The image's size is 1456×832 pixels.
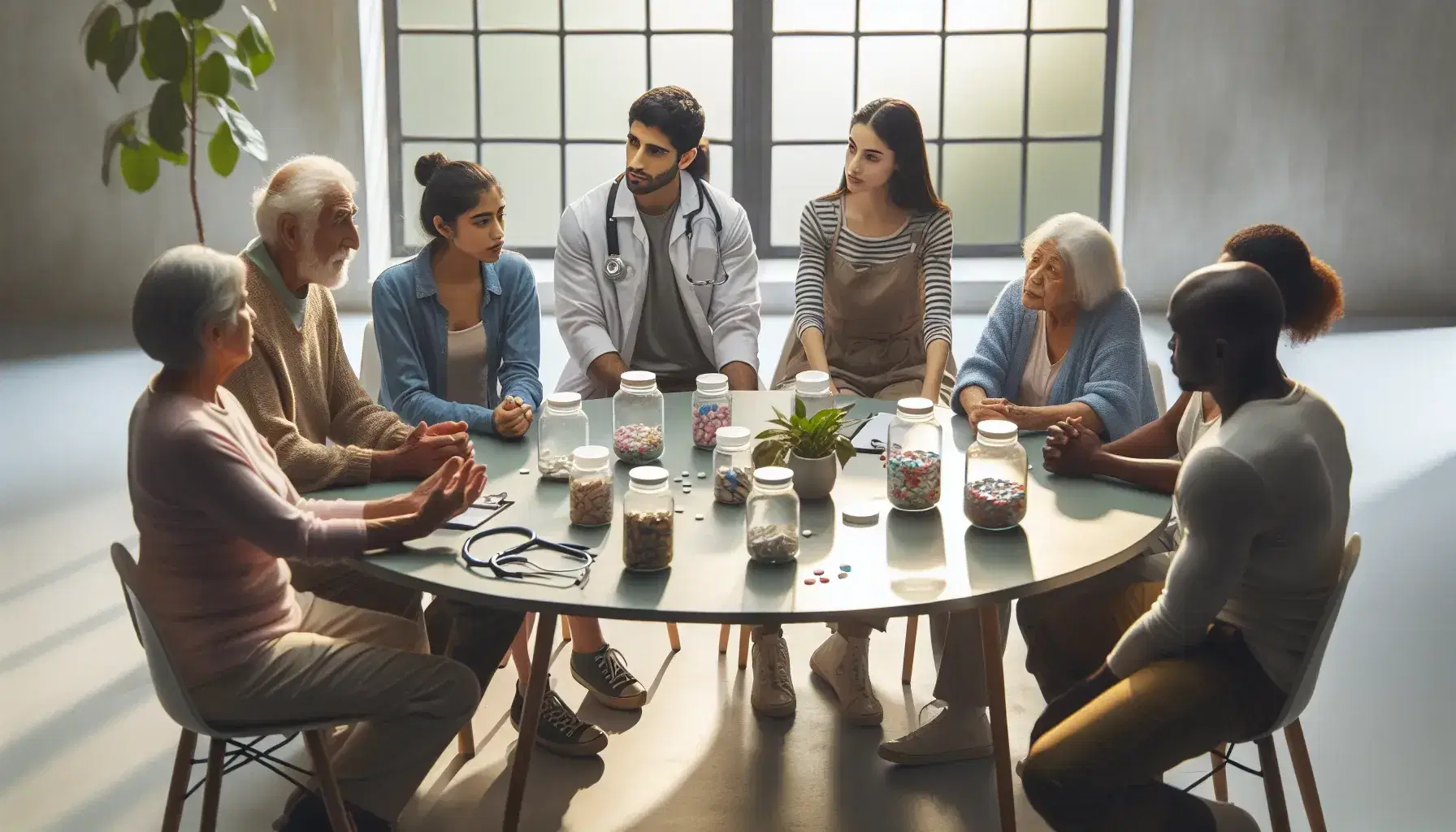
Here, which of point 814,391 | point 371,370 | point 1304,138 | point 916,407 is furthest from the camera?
point 1304,138

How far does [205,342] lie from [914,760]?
1.67m

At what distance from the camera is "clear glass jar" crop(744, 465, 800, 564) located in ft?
7.93

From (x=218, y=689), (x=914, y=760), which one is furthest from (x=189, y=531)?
(x=914, y=760)

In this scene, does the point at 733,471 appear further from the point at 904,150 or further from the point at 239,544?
the point at 904,150

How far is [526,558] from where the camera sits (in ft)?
7.98

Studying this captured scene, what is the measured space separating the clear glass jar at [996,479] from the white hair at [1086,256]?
0.73m

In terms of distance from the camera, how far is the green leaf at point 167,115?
3.56m

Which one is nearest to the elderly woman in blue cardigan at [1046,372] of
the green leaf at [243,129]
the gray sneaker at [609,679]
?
the gray sneaker at [609,679]

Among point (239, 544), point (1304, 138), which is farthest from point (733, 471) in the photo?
point (1304, 138)

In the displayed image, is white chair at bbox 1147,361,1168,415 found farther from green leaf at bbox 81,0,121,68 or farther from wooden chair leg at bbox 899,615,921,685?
green leaf at bbox 81,0,121,68

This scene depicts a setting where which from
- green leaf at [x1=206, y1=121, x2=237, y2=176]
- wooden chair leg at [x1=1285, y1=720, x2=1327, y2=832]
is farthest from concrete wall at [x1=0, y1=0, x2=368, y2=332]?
wooden chair leg at [x1=1285, y1=720, x2=1327, y2=832]

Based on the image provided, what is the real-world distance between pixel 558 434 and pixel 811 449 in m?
0.51

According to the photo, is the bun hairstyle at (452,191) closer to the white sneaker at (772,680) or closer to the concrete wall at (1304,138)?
the white sneaker at (772,680)

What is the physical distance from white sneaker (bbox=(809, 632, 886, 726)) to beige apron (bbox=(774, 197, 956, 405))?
80cm
